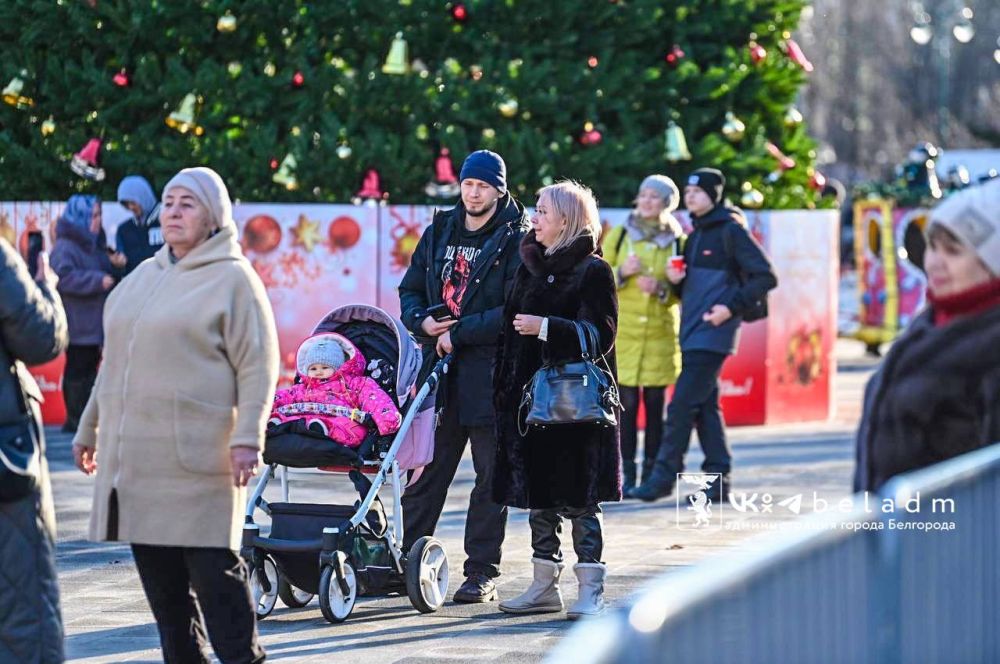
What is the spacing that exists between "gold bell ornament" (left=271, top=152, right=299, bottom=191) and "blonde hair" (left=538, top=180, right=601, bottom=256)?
25.6 ft

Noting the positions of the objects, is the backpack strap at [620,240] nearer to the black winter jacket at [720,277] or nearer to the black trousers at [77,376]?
the black winter jacket at [720,277]

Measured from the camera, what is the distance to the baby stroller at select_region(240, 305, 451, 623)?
7.61 m

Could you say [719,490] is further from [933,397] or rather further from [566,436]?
[933,397]

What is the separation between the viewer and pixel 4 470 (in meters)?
5.41

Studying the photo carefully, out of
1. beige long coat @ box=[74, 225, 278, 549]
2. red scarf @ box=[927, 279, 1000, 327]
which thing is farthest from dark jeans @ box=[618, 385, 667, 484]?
red scarf @ box=[927, 279, 1000, 327]

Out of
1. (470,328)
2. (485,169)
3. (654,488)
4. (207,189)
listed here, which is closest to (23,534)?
(207,189)

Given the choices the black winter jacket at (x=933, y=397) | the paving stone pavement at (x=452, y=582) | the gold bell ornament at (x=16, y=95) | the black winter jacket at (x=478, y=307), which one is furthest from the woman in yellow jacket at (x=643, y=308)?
the black winter jacket at (x=933, y=397)

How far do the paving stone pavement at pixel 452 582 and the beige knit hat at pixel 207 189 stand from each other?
182 centimetres

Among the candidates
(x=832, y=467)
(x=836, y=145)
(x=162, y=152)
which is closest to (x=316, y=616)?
(x=832, y=467)

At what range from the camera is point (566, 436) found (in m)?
7.83

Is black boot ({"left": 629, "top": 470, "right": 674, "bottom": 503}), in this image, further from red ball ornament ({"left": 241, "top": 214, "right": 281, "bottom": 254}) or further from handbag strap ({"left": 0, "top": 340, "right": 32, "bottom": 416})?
handbag strap ({"left": 0, "top": 340, "right": 32, "bottom": 416})

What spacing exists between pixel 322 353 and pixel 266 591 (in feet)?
3.25

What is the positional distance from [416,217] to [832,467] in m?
3.89

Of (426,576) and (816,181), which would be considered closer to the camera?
(426,576)
